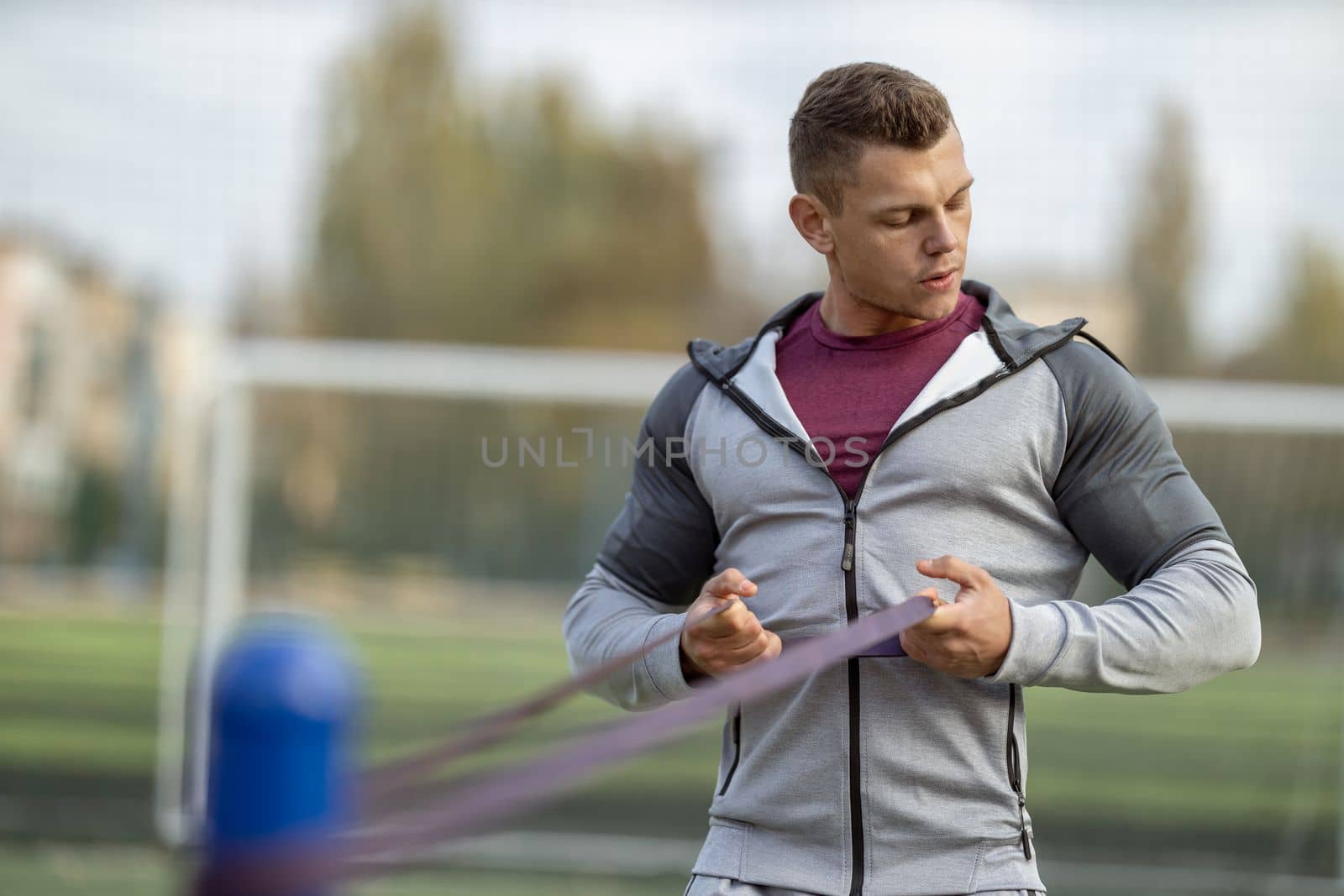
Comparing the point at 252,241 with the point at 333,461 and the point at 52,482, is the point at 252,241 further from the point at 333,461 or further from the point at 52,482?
the point at 333,461

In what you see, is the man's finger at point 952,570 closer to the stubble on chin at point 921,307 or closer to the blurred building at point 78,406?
the stubble on chin at point 921,307

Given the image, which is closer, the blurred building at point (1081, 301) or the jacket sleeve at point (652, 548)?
the jacket sleeve at point (652, 548)

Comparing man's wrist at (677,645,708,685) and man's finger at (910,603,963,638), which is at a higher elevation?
man's finger at (910,603,963,638)

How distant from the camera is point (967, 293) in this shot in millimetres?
2219

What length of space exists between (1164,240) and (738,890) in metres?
20.6

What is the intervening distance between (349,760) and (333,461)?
619cm

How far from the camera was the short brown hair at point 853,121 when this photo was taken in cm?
199

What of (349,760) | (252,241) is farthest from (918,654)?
(252,241)

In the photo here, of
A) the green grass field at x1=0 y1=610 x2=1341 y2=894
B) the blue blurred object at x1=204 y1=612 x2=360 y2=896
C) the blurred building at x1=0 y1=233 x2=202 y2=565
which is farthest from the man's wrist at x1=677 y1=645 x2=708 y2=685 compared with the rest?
the blurred building at x1=0 y1=233 x2=202 y2=565

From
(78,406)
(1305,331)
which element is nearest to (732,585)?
(78,406)

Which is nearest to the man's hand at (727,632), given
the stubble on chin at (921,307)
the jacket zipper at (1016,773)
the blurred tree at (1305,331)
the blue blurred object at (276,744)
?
the jacket zipper at (1016,773)

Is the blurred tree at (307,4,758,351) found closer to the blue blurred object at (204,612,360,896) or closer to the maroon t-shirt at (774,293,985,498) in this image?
the maroon t-shirt at (774,293,985,498)

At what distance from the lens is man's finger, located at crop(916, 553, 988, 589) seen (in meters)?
1.75

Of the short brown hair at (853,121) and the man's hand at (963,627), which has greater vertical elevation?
the short brown hair at (853,121)
